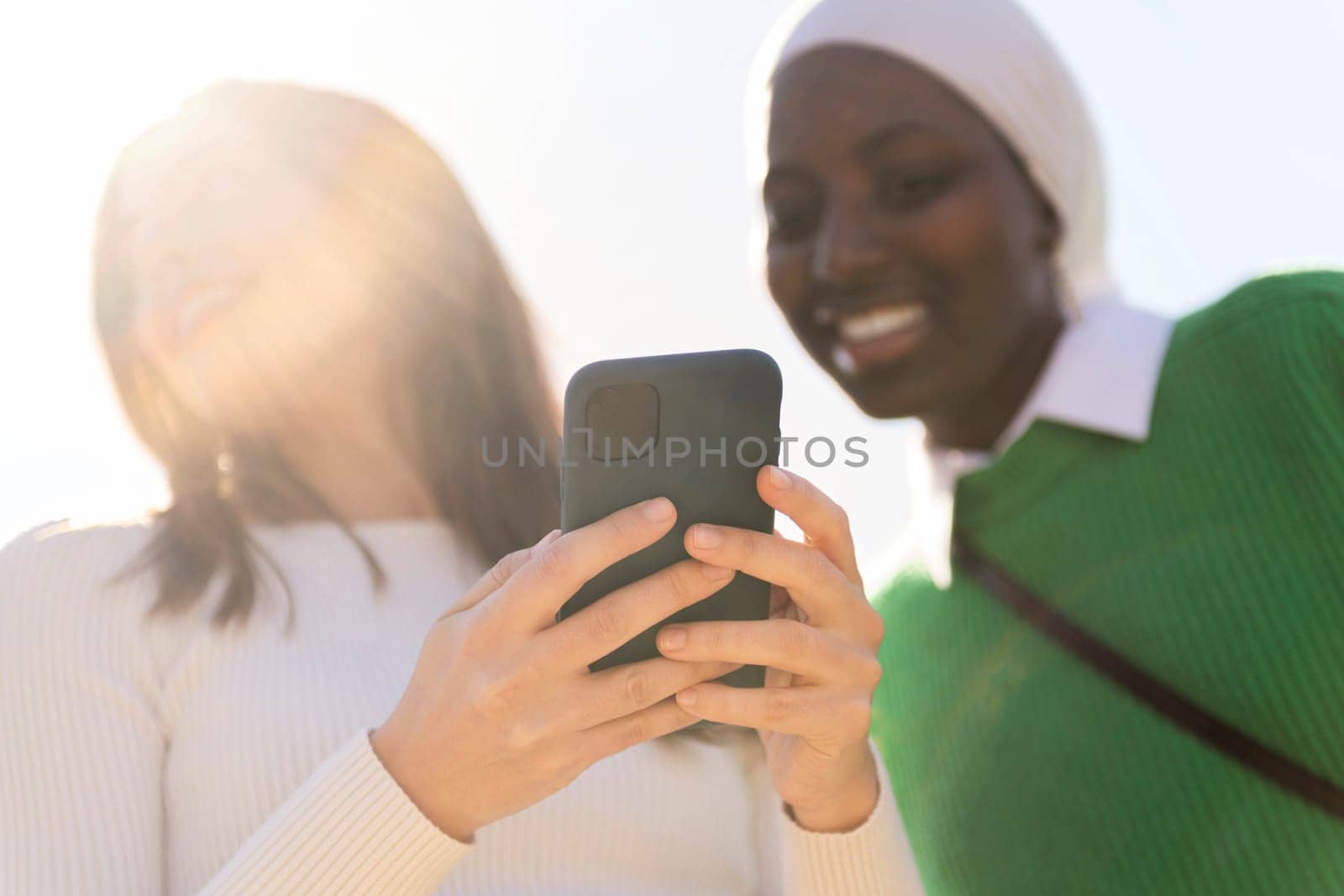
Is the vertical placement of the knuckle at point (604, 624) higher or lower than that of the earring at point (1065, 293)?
higher

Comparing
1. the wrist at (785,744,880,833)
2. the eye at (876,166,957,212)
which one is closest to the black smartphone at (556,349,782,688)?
the wrist at (785,744,880,833)

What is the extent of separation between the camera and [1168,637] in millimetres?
2098

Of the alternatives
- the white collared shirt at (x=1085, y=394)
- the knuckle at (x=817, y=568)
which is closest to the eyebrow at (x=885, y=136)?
the white collared shirt at (x=1085, y=394)

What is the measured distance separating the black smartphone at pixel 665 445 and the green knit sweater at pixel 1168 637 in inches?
38.0

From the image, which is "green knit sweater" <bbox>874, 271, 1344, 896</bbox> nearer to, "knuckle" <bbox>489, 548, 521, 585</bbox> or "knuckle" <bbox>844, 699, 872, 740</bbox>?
"knuckle" <bbox>844, 699, 872, 740</bbox>

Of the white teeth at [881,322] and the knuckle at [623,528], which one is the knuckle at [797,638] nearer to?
the knuckle at [623,528]

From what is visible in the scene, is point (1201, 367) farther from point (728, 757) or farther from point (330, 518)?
point (330, 518)

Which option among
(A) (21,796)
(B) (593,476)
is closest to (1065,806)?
(B) (593,476)

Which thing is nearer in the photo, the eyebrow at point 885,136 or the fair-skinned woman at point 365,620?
the fair-skinned woman at point 365,620

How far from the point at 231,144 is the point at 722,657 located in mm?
1827

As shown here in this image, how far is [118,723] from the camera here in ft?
6.19

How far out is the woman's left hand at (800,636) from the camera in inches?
58.2

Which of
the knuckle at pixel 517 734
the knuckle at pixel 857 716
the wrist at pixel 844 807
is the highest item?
the knuckle at pixel 517 734

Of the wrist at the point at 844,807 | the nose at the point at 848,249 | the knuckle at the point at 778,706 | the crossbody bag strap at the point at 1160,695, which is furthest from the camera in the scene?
the nose at the point at 848,249
